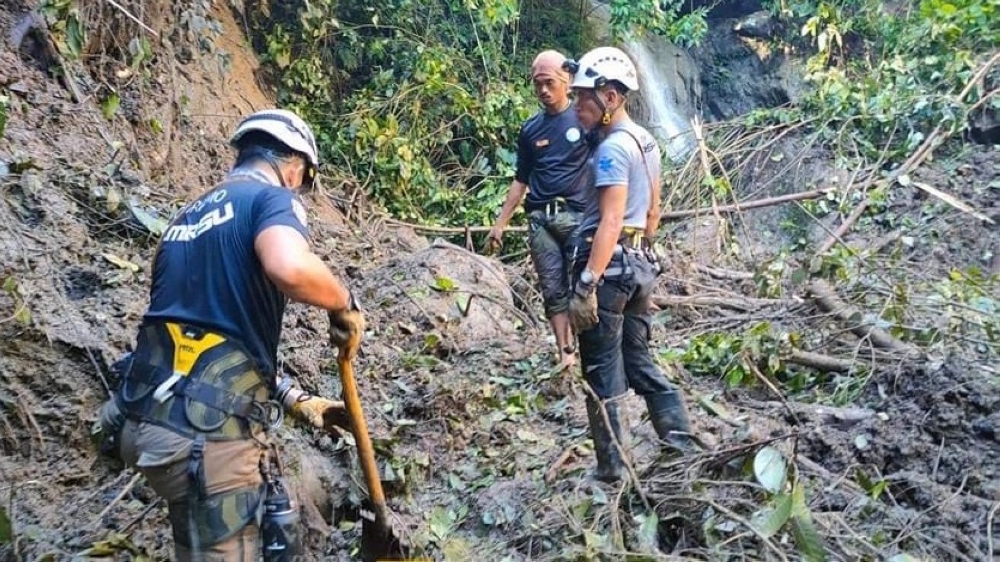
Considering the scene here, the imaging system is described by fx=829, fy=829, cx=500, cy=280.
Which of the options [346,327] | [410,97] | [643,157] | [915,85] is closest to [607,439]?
[643,157]

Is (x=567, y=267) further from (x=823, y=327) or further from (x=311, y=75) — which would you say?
(x=311, y=75)

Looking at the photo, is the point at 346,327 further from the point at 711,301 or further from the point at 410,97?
the point at 410,97

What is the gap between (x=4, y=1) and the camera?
15.8 ft

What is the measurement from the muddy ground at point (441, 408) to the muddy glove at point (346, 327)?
1071mm

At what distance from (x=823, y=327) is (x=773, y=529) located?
115 inches

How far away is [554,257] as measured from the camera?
5.05 m

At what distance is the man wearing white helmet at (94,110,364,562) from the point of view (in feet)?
7.68

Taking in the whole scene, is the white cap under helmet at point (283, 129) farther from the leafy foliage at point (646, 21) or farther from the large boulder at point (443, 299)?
the leafy foliage at point (646, 21)

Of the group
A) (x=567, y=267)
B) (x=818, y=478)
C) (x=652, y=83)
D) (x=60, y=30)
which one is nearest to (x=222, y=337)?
(x=818, y=478)

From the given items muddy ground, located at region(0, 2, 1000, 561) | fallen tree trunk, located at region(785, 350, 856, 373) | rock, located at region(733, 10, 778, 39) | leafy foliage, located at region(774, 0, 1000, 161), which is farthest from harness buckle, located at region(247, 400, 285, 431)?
rock, located at region(733, 10, 778, 39)

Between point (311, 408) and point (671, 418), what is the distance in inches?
66.4

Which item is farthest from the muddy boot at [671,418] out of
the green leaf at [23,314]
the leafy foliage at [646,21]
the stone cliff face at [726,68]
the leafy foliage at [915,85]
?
the stone cliff face at [726,68]

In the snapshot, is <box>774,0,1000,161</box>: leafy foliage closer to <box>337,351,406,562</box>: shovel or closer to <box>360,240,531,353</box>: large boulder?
<box>360,240,531,353</box>: large boulder

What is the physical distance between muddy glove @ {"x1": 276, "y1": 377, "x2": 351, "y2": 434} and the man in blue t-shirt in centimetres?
229
